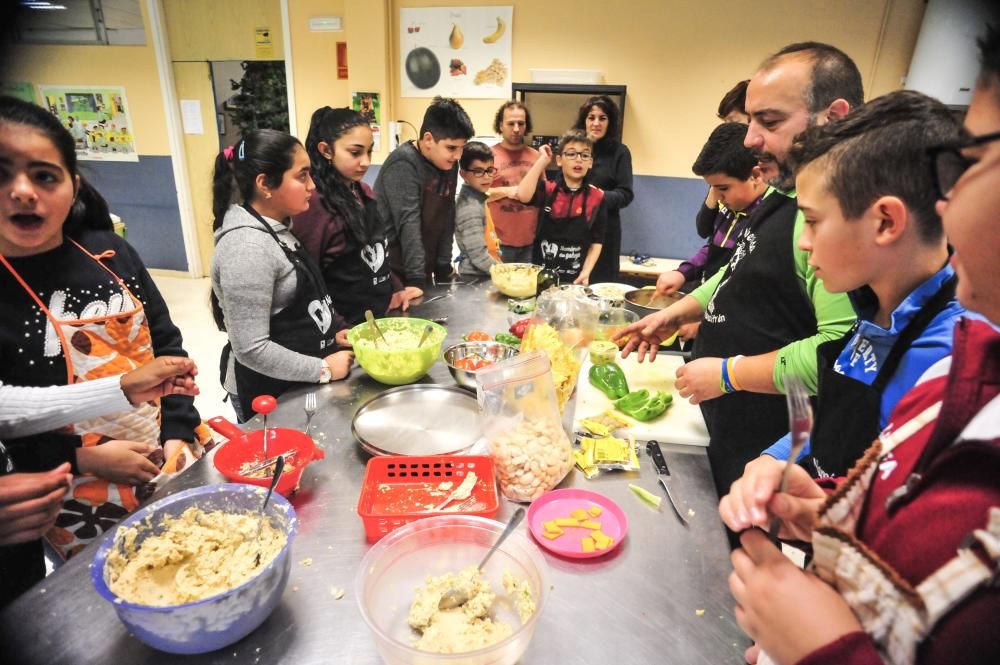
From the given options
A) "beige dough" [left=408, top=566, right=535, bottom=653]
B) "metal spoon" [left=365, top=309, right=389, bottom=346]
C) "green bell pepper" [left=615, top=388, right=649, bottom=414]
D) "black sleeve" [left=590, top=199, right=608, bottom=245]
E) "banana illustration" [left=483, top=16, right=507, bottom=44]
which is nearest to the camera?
"beige dough" [left=408, top=566, right=535, bottom=653]

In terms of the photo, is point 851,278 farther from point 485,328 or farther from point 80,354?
point 80,354

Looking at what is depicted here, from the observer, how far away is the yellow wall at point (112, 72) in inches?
213

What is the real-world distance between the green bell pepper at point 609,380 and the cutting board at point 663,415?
0.02 metres

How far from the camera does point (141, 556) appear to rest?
2.91 feet

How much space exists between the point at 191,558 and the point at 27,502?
1.34 ft

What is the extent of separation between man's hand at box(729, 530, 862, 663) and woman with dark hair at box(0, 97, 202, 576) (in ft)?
4.80

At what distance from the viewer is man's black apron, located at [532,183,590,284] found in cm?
340

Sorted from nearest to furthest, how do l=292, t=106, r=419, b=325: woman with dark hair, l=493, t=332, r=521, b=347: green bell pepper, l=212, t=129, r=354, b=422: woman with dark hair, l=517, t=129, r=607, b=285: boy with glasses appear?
l=212, t=129, r=354, b=422: woman with dark hair < l=493, t=332, r=521, b=347: green bell pepper < l=292, t=106, r=419, b=325: woman with dark hair < l=517, t=129, r=607, b=285: boy with glasses

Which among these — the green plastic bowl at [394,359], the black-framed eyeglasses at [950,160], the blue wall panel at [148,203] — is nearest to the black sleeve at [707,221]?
the green plastic bowl at [394,359]

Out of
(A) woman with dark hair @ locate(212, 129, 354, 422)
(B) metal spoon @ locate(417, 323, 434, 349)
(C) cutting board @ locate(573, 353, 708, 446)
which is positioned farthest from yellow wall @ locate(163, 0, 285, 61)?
(C) cutting board @ locate(573, 353, 708, 446)

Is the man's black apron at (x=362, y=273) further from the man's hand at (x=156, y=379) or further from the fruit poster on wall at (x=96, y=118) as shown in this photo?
the fruit poster on wall at (x=96, y=118)

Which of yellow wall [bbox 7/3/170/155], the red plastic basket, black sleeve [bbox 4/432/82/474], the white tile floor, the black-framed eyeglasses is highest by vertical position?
yellow wall [bbox 7/3/170/155]

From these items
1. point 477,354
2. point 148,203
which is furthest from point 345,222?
point 148,203

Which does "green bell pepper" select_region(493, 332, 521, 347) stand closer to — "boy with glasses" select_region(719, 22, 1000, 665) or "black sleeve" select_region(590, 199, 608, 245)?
"boy with glasses" select_region(719, 22, 1000, 665)
